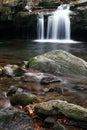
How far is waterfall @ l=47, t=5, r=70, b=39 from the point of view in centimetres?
2778

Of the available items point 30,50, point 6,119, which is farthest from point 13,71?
point 30,50

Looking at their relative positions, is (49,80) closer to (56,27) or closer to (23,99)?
(23,99)

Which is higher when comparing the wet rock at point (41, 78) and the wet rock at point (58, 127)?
the wet rock at point (58, 127)

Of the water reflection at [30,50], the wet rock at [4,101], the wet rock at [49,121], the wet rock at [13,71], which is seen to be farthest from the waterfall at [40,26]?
the wet rock at [49,121]

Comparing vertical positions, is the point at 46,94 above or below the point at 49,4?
below

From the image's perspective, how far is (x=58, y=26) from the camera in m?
27.9

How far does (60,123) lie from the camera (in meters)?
6.86

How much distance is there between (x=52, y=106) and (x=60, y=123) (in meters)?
0.49

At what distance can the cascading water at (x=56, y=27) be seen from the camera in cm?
2777

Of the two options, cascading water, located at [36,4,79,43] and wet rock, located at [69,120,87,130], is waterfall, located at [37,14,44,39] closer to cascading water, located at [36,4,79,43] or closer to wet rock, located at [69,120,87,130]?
cascading water, located at [36,4,79,43]

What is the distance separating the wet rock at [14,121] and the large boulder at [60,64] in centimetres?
586

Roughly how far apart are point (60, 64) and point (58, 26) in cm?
1546

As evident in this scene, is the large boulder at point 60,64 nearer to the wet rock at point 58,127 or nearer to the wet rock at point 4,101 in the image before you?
the wet rock at point 4,101

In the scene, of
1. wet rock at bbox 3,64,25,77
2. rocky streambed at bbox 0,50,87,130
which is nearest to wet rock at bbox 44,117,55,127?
rocky streambed at bbox 0,50,87,130
